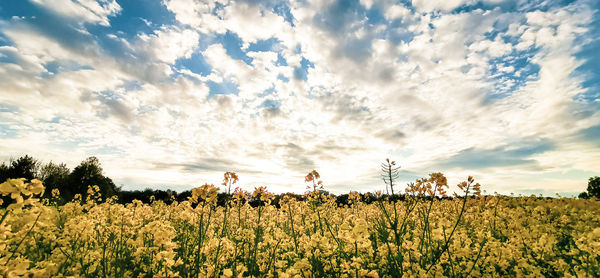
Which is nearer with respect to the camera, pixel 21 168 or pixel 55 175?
pixel 21 168

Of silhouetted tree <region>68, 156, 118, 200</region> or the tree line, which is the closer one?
the tree line

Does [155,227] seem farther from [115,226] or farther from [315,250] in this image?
[315,250]

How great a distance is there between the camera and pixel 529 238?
19.0 ft

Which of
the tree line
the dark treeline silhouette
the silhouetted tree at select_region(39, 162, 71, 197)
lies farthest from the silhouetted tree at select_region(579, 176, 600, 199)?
the silhouetted tree at select_region(39, 162, 71, 197)

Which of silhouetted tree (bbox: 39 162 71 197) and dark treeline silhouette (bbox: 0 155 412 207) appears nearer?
dark treeline silhouette (bbox: 0 155 412 207)

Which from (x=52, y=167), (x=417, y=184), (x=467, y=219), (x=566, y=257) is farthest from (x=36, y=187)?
(x=52, y=167)

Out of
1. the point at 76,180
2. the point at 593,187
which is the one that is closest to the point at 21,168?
the point at 76,180

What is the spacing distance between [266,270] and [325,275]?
1.06 meters

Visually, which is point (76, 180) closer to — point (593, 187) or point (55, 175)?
point (55, 175)

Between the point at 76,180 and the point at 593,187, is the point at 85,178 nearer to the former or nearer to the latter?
the point at 76,180

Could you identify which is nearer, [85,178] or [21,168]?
[21,168]

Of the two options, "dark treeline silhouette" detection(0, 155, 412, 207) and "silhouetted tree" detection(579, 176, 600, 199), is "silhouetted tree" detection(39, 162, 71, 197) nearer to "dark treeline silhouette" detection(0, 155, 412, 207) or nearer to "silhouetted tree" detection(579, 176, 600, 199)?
"dark treeline silhouette" detection(0, 155, 412, 207)

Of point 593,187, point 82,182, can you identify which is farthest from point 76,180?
point 593,187

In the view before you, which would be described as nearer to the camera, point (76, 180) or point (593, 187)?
point (593, 187)
